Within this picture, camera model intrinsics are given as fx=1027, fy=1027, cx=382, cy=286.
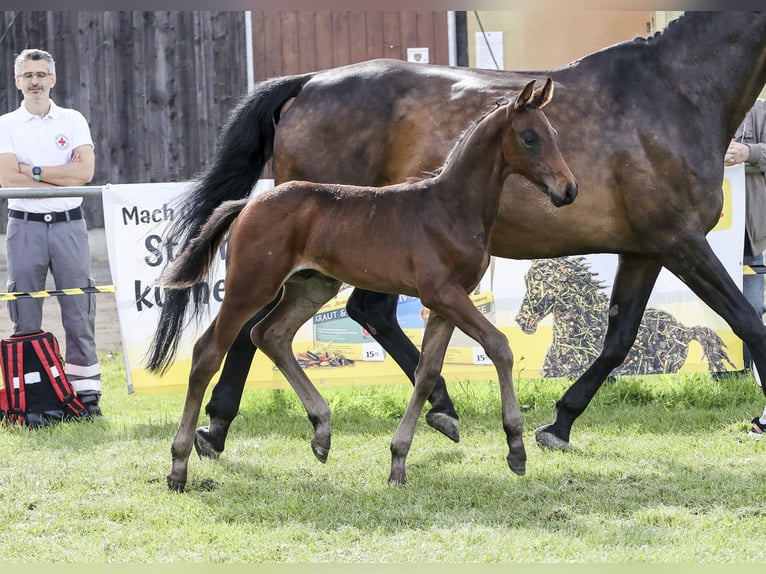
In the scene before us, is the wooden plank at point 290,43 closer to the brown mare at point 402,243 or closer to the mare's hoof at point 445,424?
the mare's hoof at point 445,424

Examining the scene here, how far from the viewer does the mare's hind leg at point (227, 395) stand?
5336 millimetres

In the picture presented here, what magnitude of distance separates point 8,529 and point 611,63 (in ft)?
11.9

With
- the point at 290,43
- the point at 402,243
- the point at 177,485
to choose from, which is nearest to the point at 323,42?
the point at 290,43

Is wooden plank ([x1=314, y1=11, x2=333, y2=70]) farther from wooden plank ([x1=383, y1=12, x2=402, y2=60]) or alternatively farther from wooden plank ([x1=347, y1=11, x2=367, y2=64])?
wooden plank ([x1=383, y1=12, x2=402, y2=60])

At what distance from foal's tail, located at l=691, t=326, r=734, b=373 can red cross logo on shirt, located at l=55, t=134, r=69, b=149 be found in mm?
4288

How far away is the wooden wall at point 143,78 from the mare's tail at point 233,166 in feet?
22.1

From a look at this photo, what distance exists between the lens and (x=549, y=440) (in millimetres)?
5457

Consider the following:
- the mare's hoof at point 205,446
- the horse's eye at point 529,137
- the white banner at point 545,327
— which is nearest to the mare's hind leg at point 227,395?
the mare's hoof at point 205,446

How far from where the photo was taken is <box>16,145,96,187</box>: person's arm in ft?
21.8

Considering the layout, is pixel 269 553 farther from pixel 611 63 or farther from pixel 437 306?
pixel 611 63

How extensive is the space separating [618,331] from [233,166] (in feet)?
7.50

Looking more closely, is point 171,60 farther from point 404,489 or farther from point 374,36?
point 404,489

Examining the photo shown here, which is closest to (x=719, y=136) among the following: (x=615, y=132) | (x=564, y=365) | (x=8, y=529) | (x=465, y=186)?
(x=615, y=132)

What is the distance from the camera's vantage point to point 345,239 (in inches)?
179
